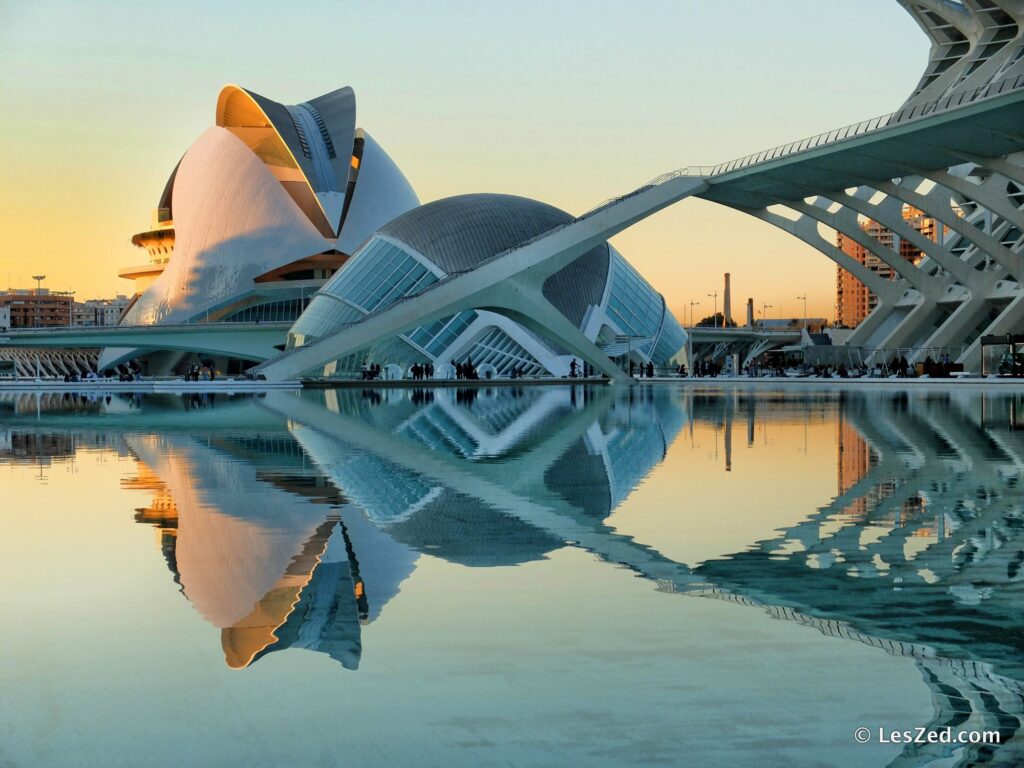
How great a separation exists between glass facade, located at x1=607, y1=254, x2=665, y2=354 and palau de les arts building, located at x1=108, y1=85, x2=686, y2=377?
8 cm

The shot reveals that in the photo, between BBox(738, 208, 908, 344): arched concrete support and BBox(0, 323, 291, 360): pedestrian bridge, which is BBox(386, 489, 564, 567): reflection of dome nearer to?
BBox(738, 208, 908, 344): arched concrete support

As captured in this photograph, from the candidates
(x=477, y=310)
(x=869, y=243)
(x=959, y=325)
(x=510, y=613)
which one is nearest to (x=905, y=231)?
(x=869, y=243)

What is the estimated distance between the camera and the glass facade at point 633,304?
59438mm

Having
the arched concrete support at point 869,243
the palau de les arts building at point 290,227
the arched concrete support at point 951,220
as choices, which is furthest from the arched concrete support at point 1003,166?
the palau de les arts building at point 290,227

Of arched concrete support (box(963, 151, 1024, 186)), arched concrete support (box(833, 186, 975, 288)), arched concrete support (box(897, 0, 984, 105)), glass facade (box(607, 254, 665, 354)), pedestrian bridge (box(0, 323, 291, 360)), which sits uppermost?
arched concrete support (box(897, 0, 984, 105))

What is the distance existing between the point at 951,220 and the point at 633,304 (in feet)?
51.8

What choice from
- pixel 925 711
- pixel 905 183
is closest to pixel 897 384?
pixel 905 183

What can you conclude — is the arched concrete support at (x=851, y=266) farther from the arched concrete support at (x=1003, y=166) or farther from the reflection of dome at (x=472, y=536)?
the reflection of dome at (x=472, y=536)

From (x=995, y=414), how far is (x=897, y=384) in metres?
21.2

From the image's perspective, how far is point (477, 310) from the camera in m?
55.9

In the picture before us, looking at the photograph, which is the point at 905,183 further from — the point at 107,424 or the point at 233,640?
the point at 233,640

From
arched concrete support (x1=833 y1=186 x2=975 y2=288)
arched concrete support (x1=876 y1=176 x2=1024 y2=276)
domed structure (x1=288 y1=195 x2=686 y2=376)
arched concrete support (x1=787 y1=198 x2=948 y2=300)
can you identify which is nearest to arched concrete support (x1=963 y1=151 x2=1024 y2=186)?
arched concrete support (x1=876 y1=176 x2=1024 y2=276)

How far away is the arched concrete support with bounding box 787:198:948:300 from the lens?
55062 mm

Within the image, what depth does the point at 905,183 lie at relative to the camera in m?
55.2
